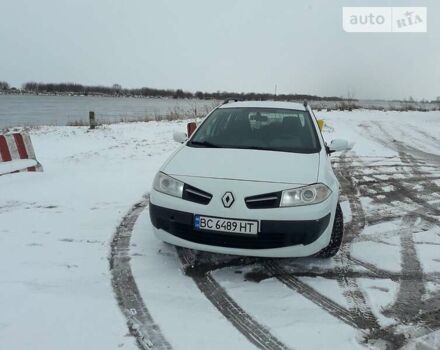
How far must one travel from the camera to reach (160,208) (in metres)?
3.40

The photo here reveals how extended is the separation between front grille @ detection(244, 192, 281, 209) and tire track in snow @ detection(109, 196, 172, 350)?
1.16 meters

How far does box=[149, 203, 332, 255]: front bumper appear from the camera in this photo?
311 centimetres

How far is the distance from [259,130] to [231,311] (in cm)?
237

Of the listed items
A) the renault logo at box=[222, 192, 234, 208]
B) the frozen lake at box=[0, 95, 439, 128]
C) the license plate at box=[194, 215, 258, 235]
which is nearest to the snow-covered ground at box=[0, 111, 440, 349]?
the license plate at box=[194, 215, 258, 235]

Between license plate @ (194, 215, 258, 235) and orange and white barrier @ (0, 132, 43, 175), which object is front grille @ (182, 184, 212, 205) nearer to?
license plate @ (194, 215, 258, 235)

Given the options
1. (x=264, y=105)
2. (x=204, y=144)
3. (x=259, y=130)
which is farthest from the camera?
(x=264, y=105)

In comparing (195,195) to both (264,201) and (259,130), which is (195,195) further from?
(259,130)

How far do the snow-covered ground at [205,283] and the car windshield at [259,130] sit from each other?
1.23 metres

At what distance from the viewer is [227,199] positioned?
3.16m

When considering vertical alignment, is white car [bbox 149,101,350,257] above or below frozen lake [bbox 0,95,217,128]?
below

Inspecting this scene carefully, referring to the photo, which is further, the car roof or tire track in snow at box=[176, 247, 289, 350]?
the car roof

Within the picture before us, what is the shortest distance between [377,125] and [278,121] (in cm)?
1497

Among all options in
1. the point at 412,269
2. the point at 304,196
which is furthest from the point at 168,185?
the point at 412,269

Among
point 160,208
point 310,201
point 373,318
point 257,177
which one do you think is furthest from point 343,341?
point 160,208
